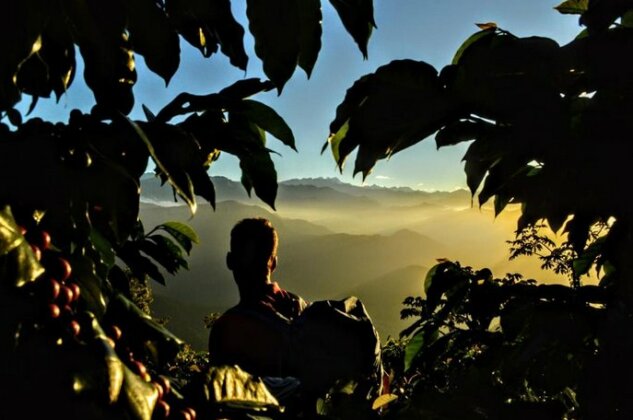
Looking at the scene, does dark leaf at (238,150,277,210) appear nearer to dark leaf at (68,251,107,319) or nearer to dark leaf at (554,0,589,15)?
dark leaf at (68,251,107,319)

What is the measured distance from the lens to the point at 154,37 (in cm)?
99

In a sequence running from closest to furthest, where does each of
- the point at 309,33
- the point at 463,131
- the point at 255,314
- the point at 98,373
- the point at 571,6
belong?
the point at 98,373, the point at 309,33, the point at 463,131, the point at 571,6, the point at 255,314

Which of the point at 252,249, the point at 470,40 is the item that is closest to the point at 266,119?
the point at 470,40

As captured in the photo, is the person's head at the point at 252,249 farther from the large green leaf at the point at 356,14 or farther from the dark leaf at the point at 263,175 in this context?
the large green leaf at the point at 356,14

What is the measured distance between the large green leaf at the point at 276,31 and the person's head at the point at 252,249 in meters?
1.82

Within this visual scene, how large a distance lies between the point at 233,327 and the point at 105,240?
1.12 m

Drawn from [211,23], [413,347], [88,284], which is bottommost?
[413,347]

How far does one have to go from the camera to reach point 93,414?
58 centimetres

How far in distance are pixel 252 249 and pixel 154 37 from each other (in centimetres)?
192

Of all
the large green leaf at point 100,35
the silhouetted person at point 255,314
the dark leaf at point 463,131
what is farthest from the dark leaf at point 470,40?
the silhouetted person at point 255,314

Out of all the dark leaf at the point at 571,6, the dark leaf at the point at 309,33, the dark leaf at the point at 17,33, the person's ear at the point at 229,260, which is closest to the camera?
the dark leaf at the point at 17,33

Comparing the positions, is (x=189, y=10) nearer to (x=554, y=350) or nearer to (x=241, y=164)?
(x=241, y=164)

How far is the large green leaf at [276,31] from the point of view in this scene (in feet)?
3.06

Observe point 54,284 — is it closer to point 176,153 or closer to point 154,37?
point 176,153
